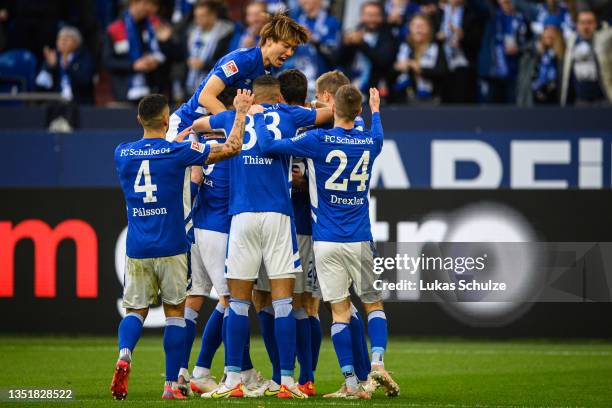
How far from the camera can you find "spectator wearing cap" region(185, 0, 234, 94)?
51.9 ft

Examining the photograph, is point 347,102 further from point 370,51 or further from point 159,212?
point 370,51

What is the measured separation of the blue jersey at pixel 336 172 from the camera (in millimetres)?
8945

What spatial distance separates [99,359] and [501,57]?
6833 mm

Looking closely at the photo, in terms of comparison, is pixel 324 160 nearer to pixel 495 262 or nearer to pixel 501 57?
pixel 495 262

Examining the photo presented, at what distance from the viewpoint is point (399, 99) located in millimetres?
15773

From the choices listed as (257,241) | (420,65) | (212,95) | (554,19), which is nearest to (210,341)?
(257,241)

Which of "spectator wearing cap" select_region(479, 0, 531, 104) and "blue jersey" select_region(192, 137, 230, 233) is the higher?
"spectator wearing cap" select_region(479, 0, 531, 104)

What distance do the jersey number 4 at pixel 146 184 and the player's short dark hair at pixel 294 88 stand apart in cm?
138

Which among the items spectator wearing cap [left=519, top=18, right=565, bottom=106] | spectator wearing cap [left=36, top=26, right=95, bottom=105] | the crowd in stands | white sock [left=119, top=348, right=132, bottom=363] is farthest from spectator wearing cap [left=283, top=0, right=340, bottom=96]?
white sock [left=119, top=348, right=132, bottom=363]

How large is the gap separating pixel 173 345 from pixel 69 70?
27.4ft

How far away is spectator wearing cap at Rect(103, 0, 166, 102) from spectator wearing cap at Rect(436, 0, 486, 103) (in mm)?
3761

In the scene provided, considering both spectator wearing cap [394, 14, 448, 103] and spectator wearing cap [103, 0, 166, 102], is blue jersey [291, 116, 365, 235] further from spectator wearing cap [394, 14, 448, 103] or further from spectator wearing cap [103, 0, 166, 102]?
spectator wearing cap [103, 0, 166, 102]

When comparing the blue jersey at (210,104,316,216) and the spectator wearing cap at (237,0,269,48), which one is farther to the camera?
the spectator wearing cap at (237,0,269,48)

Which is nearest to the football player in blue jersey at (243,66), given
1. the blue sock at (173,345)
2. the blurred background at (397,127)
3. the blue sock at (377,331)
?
the blue sock at (173,345)
